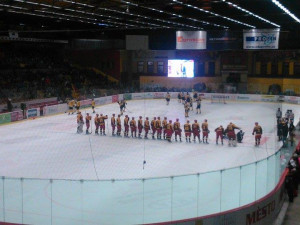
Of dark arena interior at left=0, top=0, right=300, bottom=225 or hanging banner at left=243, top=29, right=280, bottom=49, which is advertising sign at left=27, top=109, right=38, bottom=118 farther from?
hanging banner at left=243, top=29, right=280, bottom=49

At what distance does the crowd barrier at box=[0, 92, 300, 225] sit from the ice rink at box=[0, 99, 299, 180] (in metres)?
4.41

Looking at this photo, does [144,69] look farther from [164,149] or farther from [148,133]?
[164,149]

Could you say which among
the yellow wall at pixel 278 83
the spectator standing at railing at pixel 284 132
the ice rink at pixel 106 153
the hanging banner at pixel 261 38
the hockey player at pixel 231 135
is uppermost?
the hanging banner at pixel 261 38

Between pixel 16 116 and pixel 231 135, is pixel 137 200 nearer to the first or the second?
pixel 231 135

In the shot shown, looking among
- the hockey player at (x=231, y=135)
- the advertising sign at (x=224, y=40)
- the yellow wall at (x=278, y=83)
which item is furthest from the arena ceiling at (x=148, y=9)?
the advertising sign at (x=224, y=40)

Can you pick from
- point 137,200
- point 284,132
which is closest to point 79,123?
point 284,132

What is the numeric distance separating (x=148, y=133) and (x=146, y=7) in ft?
19.9

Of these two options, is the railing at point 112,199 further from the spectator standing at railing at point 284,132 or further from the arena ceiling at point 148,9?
the arena ceiling at point 148,9

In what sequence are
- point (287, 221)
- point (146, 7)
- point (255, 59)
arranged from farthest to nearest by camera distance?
point (255, 59) → point (146, 7) → point (287, 221)

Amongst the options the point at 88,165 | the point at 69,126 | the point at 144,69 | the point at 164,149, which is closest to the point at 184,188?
the point at 88,165

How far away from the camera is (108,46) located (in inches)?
1583

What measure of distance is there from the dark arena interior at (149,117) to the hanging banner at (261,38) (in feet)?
0.33

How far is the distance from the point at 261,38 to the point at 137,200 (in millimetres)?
26458

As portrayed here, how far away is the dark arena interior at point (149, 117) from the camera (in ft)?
23.0
